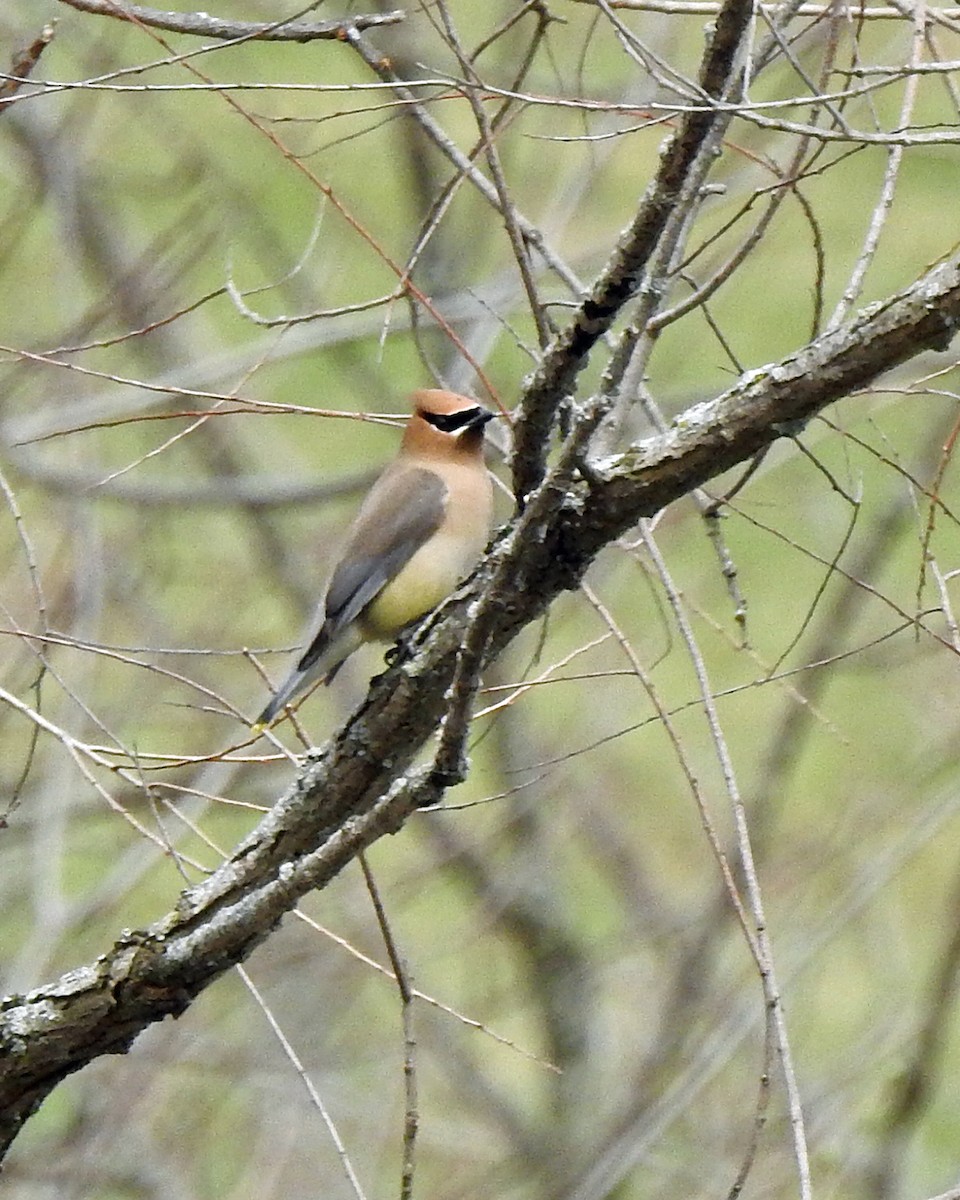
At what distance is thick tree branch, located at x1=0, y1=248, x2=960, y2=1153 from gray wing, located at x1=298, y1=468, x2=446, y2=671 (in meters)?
1.93

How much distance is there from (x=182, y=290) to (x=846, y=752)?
13.6 ft

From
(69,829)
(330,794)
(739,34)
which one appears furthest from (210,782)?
(739,34)

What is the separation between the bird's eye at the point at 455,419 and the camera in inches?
214

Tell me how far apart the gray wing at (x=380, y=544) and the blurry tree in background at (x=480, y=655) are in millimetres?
442

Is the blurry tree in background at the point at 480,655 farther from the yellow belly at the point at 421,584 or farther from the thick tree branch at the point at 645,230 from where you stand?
the yellow belly at the point at 421,584

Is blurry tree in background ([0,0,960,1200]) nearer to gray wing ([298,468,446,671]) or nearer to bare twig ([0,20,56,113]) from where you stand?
bare twig ([0,20,56,113])

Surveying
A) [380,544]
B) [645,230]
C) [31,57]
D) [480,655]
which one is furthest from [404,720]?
[380,544]

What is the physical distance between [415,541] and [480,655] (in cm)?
273

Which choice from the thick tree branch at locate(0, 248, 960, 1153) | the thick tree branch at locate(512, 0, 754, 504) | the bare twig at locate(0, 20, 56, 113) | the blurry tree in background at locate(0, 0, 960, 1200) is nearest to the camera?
the thick tree branch at locate(512, 0, 754, 504)

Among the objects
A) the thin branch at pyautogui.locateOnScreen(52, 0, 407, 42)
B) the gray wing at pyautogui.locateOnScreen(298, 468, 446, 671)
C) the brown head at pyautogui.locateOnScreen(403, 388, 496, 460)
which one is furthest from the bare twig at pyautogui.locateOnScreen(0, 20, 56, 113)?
the gray wing at pyautogui.locateOnScreen(298, 468, 446, 671)

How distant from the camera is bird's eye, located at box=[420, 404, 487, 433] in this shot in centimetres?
545

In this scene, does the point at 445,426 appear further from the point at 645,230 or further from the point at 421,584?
the point at 645,230

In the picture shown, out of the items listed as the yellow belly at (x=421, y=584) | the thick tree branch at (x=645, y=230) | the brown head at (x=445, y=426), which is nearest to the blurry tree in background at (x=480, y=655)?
the thick tree branch at (x=645, y=230)

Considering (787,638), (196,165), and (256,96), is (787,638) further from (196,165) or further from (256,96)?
(196,165)
